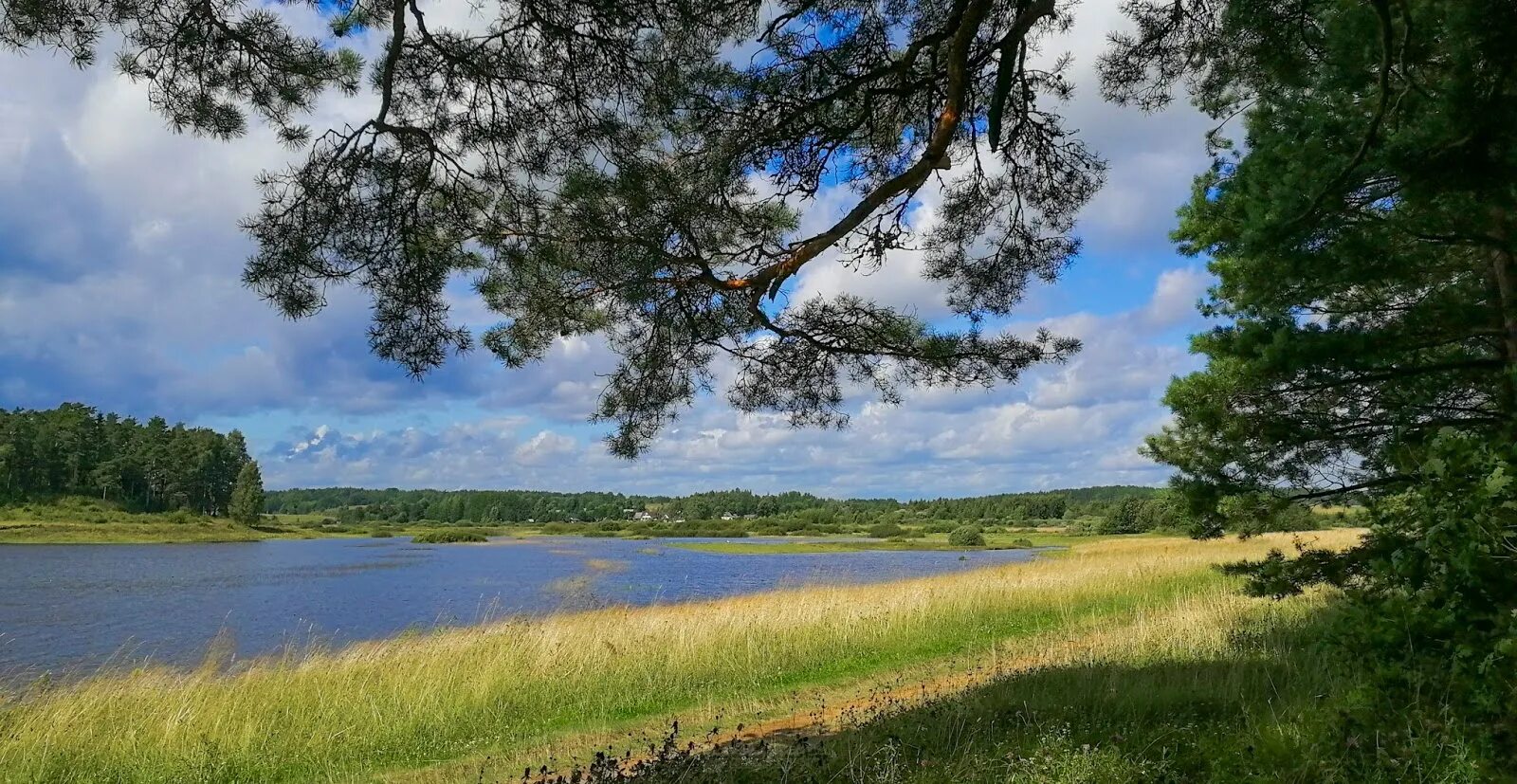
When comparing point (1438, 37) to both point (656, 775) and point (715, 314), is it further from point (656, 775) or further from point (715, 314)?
point (656, 775)

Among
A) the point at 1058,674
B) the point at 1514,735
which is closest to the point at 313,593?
the point at 1058,674

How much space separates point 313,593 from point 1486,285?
1052 inches

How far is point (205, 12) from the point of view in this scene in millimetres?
3844

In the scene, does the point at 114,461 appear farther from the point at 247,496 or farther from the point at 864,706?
the point at 864,706

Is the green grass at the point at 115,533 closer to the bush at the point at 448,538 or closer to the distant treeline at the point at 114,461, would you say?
the distant treeline at the point at 114,461

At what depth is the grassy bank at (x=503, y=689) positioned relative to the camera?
6086mm

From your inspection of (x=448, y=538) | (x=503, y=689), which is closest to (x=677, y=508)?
(x=448, y=538)

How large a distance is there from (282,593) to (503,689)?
67.1 feet

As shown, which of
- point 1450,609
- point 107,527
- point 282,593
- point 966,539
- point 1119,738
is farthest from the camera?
point 107,527

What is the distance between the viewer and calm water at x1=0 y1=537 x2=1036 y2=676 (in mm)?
14695

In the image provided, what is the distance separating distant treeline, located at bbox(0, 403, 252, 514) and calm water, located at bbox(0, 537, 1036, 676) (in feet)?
87.9

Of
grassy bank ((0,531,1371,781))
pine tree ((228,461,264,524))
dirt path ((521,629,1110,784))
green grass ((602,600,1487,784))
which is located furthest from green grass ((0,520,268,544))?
green grass ((602,600,1487,784))

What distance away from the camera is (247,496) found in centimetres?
7556

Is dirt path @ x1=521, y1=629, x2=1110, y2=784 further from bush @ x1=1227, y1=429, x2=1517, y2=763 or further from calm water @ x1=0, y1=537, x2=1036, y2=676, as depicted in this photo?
calm water @ x1=0, y1=537, x2=1036, y2=676
